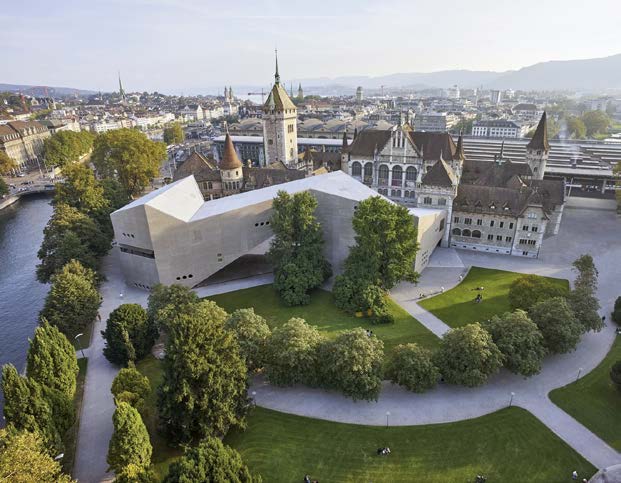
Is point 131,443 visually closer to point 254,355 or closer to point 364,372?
point 254,355

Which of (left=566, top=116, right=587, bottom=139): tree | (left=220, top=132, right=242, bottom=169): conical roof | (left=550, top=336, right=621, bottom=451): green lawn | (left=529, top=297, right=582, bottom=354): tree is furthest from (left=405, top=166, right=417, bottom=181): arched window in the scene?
(left=566, top=116, right=587, bottom=139): tree

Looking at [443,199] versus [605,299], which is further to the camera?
[443,199]

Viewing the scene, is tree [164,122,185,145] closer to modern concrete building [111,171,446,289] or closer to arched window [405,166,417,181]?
arched window [405,166,417,181]

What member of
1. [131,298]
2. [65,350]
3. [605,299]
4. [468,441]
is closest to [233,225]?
[131,298]

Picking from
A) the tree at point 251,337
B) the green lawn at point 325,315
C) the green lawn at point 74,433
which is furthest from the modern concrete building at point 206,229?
the tree at point 251,337

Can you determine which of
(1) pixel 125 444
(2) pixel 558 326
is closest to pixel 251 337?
(1) pixel 125 444

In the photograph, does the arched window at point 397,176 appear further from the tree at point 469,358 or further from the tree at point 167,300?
the tree at point 167,300

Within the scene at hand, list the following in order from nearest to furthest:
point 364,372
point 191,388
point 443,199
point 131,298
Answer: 1. point 191,388
2. point 364,372
3. point 131,298
4. point 443,199
